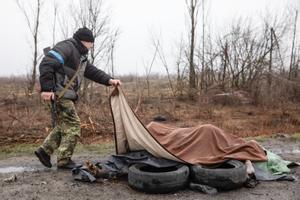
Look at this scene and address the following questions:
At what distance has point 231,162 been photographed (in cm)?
493

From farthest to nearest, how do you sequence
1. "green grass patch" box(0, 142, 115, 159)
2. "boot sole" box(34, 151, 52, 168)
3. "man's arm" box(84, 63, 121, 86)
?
"green grass patch" box(0, 142, 115, 159) < "man's arm" box(84, 63, 121, 86) < "boot sole" box(34, 151, 52, 168)

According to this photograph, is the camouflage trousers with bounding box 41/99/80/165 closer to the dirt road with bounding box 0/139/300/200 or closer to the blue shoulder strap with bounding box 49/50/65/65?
the dirt road with bounding box 0/139/300/200

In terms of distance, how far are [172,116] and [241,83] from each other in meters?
6.04

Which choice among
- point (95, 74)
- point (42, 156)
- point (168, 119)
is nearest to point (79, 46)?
point (95, 74)

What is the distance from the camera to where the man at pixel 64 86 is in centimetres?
516

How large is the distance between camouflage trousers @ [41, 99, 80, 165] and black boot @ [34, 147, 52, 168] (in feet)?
0.21

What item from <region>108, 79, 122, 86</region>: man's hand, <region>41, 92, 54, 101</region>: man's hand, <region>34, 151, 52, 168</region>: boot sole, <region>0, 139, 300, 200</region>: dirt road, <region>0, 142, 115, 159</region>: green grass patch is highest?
<region>108, 79, 122, 86</region>: man's hand

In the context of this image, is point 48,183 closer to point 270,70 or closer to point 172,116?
point 172,116

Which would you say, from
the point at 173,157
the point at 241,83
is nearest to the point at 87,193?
the point at 173,157

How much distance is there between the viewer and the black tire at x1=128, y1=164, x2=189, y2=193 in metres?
4.48

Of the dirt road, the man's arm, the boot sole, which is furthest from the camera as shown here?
the man's arm

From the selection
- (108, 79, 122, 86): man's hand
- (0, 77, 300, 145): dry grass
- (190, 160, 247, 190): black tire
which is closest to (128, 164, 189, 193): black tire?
(190, 160, 247, 190): black tire

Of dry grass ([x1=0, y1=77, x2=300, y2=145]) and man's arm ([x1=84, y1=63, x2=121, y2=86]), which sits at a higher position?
man's arm ([x1=84, y1=63, x2=121, y2=86])

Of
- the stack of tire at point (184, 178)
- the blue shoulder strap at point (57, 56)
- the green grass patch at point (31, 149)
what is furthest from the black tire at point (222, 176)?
the green grass patch at point (31, 149)
